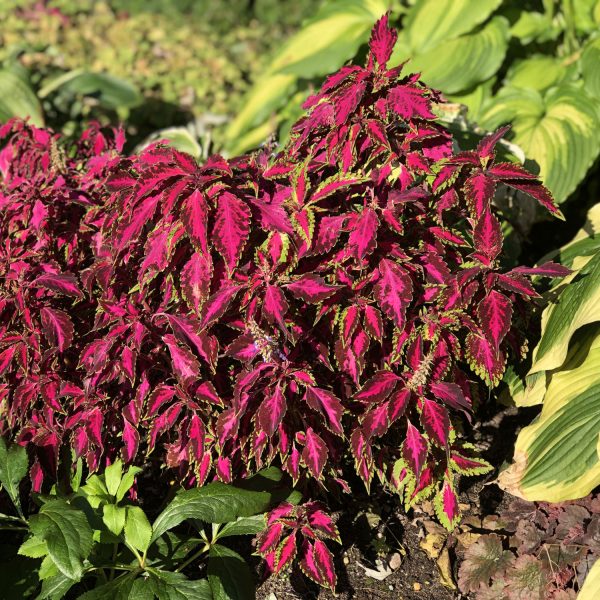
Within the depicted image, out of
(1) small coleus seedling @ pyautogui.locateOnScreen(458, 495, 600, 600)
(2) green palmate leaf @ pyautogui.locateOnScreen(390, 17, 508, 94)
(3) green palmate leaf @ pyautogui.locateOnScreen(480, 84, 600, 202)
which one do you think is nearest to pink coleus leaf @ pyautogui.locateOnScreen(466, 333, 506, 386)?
(1) small coleus seedling @ pyautogui.locateOnScreen(458, 495, 600, 600)

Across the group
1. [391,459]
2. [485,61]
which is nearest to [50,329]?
[391,459]

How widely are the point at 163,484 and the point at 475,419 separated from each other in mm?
1057

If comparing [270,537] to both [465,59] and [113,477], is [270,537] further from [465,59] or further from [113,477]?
[465,59]

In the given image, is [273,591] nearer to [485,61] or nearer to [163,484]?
[163,484]

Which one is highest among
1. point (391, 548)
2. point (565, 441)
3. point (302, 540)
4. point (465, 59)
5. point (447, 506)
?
point (465, 59)

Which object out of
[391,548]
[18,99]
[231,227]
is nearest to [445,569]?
[391,548]

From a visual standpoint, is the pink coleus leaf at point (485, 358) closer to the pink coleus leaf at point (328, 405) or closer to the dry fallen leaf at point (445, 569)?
the pink coleus leaf at point (328, 405)

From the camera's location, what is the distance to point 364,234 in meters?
1.76

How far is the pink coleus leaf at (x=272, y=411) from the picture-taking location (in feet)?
5.81

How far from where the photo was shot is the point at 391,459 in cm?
224

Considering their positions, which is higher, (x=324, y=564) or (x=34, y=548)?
(x=34, y=548)

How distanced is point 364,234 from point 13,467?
3.63ft

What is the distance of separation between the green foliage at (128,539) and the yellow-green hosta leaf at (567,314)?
2.60 feet

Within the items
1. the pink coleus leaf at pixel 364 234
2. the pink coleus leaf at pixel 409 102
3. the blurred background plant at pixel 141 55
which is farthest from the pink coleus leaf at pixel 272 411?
the blurred background plant at pixel 141 55
